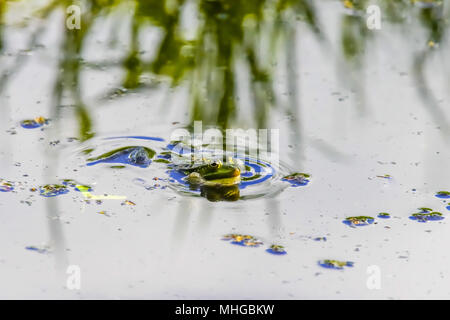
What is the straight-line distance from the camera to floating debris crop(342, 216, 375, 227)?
2.99 m

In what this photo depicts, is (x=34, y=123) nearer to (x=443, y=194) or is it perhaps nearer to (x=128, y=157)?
(x=128, y=157)

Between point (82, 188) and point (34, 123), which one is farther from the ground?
point (34, 123)

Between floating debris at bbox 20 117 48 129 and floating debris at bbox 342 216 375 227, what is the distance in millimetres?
1416

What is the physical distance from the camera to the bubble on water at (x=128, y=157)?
132 inches

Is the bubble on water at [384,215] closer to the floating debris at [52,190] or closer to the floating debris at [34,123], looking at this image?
the floating debris at [52,190]

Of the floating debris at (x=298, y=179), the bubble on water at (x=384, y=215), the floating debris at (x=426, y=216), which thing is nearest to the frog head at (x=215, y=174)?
the floating debris at (x=298, y=179)

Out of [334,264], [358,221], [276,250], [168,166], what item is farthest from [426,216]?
[168,166]

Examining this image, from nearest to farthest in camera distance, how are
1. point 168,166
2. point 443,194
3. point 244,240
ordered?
point 244,240 < point 443,194 < point 168,166

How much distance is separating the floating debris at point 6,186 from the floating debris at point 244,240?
2.72 feet

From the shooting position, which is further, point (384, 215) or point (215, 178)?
point (215, 178)

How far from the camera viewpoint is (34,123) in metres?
3.63

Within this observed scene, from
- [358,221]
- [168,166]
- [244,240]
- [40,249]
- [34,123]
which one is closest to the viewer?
[40,249]

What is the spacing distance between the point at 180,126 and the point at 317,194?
0.79 meters

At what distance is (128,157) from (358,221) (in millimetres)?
974
